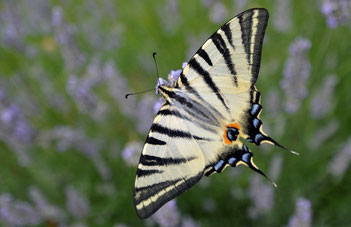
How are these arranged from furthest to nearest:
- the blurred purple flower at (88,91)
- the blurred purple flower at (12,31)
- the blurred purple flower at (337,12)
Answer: the blurred purple flower at (12,31) → the blurred purple flower at (88,91) → the blurred purple flower at (337,12)

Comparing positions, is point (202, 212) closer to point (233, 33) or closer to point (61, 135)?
point (61, 135)

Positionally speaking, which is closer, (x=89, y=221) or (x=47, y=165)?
(x=89, y=221)

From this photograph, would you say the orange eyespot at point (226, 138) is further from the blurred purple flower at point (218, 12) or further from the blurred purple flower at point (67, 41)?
the blurred purple flower at point (67, 41)

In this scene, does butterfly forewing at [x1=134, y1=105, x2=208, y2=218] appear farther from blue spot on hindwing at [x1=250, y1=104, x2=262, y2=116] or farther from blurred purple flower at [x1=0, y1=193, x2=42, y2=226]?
blurred purple flower at [x1=0, y1=193, x2=42, y2=226]

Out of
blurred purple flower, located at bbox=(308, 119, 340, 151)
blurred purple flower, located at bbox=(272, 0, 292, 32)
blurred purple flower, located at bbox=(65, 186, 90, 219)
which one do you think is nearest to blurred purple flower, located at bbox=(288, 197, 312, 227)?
blurred purple flower, located at bbox=(308, 119, 340, 151)

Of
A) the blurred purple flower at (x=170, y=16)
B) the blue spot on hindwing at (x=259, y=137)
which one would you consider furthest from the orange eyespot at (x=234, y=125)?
the blurred purple flower at (x=170, y=16)

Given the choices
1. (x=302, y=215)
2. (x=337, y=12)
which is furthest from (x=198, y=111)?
(x=337, y=12)

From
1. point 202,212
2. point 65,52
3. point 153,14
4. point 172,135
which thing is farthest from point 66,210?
point 153,14
